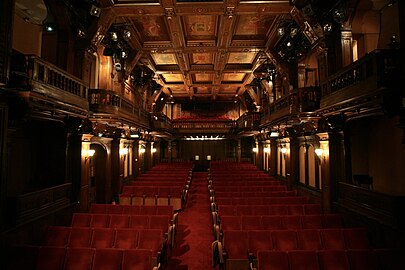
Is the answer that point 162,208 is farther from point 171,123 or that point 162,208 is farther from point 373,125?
point 171,123

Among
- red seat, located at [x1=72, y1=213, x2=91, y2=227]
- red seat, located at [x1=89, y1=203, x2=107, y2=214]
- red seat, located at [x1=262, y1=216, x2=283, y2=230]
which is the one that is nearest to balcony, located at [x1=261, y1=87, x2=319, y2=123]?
red seat, located at [x1=262, y1=216, x2=283, y2=230]

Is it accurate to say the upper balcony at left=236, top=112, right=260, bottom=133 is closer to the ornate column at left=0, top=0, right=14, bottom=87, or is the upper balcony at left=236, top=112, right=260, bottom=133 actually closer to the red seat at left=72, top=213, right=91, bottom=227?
the red seat at left=72, top=213, right=91, bottom=227

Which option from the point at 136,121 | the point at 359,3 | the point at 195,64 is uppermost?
the point at 195,64

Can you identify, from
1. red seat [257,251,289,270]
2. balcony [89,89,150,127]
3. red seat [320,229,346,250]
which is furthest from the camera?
balcony [89,89,150,127]

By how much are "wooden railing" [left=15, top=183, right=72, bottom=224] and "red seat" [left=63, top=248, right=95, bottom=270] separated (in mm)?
1655

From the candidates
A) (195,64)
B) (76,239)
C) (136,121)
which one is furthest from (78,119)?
(195,64)

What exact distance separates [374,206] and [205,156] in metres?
19.9

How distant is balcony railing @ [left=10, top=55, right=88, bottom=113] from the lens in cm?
486

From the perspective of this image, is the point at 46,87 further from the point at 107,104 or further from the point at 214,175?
the point at 214,175

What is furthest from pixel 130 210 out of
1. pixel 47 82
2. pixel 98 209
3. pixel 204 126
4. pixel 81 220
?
pixel 204 126

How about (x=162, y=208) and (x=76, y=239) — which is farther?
(x=162, y=208)

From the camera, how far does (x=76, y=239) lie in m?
5.22

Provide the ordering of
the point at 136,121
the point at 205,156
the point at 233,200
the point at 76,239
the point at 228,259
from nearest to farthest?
1. the point at 228,259
2. the point at 76,239
3. the point at 233,200
4. the point at 136,121
5. the point at 205,156

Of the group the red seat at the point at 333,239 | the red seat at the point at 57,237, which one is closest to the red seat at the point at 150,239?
the red seat at the point at 57,237
